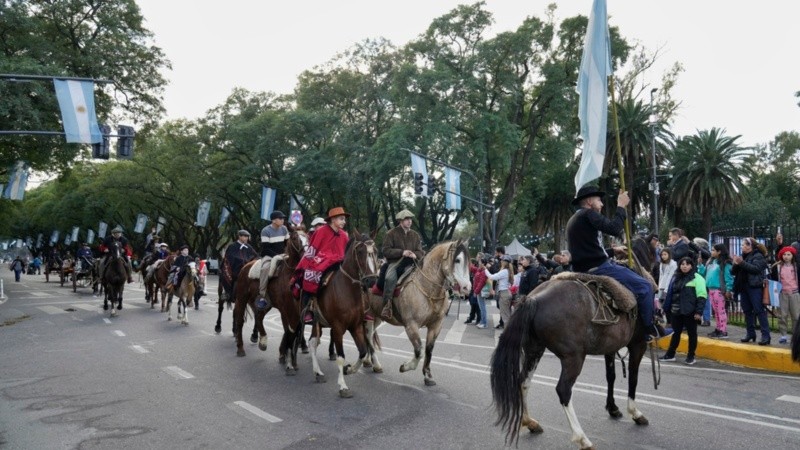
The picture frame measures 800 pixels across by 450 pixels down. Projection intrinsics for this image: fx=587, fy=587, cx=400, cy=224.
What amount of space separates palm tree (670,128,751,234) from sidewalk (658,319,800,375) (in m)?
30.6

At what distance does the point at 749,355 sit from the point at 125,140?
17936mm

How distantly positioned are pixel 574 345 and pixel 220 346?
8.79 m

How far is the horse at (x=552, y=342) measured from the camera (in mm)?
5656

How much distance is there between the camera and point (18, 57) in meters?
22.5

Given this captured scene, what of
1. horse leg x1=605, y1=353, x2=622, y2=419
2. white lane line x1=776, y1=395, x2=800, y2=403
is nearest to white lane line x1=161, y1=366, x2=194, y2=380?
horse leg x1=605, y1=353, x2=622, y2=419

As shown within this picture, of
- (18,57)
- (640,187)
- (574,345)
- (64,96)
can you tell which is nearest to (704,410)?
(574,345)

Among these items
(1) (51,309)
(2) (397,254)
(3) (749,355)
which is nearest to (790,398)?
(3) (749,355)

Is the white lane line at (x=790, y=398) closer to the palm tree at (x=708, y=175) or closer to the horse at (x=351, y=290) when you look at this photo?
the horse at (x=351, y=290)

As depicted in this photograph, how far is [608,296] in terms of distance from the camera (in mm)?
6094

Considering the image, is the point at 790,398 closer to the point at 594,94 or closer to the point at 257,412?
the point at 594,94

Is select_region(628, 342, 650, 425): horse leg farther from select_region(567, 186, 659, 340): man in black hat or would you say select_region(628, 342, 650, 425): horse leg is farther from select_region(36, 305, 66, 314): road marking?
select_region(36, 305, 66, 314): road marking

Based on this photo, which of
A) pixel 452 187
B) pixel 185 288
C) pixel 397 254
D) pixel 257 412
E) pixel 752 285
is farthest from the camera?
pixel 452 187

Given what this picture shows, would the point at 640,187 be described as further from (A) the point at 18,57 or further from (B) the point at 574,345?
(B) the point at 574,345

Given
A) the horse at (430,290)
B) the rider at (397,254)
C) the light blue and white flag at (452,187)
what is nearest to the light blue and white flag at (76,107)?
the rider at (397,254)
